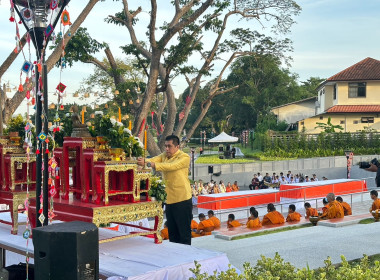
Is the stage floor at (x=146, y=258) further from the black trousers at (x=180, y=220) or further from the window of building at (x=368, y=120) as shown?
the window of building at (x=368, y=120)

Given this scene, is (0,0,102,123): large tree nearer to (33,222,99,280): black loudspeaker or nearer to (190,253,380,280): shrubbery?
(33,222,99,280): black loudspeaker

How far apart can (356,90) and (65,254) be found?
4036 centimetres

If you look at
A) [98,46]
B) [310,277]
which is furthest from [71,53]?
[310,277]

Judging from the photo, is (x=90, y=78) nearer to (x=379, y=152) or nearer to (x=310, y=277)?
(x=379, y=152)

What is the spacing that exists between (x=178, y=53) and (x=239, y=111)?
121 ft

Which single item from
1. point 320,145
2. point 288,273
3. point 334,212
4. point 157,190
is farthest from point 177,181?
point 320,145

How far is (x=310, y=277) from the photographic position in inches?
154

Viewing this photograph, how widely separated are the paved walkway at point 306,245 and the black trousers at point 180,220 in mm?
1180

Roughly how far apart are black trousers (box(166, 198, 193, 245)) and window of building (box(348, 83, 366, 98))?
37.5m

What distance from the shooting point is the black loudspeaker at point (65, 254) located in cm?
377

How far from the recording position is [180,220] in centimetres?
632

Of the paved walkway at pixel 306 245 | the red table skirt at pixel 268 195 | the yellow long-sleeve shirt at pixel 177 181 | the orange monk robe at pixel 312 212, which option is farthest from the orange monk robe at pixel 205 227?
the yellow long-sleeve shirt at pixel 177 181

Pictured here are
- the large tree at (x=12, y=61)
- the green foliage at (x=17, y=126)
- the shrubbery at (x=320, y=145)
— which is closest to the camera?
the green foliage at (x=17, y=126)

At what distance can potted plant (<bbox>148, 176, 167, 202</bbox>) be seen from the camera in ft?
20.1
